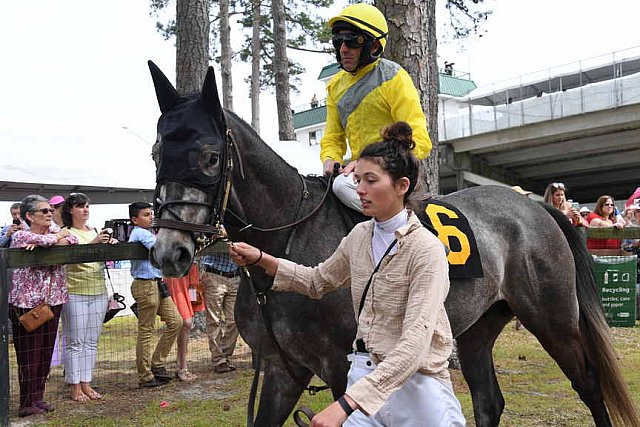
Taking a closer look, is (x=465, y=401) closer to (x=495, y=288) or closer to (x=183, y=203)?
(x=495, y=288)

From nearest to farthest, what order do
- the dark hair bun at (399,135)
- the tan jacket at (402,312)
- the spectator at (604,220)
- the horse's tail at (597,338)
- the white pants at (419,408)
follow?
the tan jacket at (402,312) → the white pants at (419,408) → the dark hair bun at (399,135) → the horse's tail at (597,338) → the spectator at (604,220)

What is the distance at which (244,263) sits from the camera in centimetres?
255

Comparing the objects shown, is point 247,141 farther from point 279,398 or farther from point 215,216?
point 279,398

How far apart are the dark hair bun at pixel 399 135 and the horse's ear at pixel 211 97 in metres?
0.93

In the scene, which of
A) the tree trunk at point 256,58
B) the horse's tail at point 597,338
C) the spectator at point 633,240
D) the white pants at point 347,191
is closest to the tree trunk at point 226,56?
the tree trunk at point 256,58

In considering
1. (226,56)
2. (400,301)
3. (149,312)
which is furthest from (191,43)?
(226,56)

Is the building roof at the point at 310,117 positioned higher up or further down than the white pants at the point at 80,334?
higher up

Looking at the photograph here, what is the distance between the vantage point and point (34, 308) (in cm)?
520

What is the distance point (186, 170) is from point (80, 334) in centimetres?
374

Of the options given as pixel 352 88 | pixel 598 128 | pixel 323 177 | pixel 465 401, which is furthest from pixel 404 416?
pixel 598 128

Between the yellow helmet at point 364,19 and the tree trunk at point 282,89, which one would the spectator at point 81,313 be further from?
the tree trunk at point 282,89

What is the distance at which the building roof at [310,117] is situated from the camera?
40938 millimetres

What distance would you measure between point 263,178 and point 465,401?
3.23 meters

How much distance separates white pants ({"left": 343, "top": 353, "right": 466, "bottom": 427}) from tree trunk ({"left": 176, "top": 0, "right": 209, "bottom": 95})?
6.95 m
